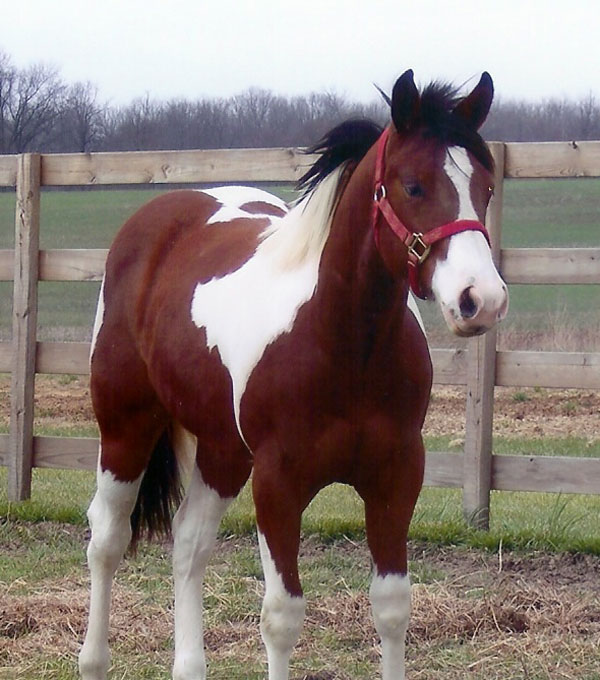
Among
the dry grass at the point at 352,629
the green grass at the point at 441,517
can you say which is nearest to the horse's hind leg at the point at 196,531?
the dry grass at the point at 352,629

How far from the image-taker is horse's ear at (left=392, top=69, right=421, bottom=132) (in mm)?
2584

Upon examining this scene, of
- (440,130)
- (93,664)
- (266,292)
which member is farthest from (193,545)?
(440,130)

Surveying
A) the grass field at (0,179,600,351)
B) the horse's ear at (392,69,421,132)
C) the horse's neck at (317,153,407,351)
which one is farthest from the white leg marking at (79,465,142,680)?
the grass field at (0,179,600,351)

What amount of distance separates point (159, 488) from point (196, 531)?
32cm

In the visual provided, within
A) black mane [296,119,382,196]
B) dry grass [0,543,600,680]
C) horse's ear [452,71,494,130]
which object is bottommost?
dry grass [0,543,600,680]

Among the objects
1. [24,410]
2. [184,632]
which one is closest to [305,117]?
[24,410]

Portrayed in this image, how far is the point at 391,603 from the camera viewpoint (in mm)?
2984

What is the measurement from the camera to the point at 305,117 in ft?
21.1

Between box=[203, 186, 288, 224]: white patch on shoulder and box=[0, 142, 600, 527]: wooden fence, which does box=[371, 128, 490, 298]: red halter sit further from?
box=[0, 142, 600, 527]: wooden fence

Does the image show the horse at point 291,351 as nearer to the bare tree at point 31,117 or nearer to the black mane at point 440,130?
the black mane at point 440,130

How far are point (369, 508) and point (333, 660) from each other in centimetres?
111

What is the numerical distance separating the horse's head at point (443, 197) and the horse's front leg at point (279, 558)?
691 millimetres

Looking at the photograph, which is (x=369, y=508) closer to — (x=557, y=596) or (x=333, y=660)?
(x=333, y=660)

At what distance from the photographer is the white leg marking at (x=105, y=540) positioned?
3693 mm
